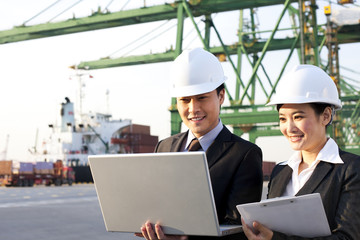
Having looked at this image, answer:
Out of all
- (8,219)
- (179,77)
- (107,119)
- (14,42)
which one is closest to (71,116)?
(107,119)

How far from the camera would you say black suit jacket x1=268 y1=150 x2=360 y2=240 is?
2.05 metres

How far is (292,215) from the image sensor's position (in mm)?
2070

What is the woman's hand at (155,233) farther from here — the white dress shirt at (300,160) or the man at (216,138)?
the white dress shirt at (300,160)

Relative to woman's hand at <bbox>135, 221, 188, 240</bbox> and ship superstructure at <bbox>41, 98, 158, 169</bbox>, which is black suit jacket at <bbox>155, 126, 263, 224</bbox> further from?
ship superstructure at <bbox>41, 98, 158, 169</bbox>

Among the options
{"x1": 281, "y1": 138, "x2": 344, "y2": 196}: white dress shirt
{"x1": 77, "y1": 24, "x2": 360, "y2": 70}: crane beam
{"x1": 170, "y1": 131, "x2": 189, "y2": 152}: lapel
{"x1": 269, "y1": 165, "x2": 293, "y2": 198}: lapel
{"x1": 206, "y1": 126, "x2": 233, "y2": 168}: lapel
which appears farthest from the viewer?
{"x1": 77, "y1": 24, "x2": 360, "y2": 70}: crane beam

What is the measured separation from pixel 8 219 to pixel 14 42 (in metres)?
26.8

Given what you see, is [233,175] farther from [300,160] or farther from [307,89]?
[307,89]

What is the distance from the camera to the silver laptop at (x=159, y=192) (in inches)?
78.1

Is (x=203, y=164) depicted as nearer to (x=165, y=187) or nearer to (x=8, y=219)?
(x=165, y=187)

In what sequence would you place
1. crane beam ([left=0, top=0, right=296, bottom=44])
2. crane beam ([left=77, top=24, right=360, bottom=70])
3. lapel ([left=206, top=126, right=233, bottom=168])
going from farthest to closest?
crane beam ([left=77, top=24, right=360, bottom=70]) < crane beam ([left=0, top=0, right=296, bottom=44]) < lapel ([left=206, top=126, right=233, bottom=168])

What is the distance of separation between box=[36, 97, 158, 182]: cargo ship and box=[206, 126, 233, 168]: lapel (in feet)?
117

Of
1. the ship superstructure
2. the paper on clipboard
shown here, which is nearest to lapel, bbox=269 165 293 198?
the paper on clipboard

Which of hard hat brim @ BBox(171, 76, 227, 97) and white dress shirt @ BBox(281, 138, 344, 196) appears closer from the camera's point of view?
white dress shirt @ BBox(281, 138, 344, 196)

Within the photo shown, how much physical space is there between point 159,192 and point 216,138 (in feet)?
1.82
